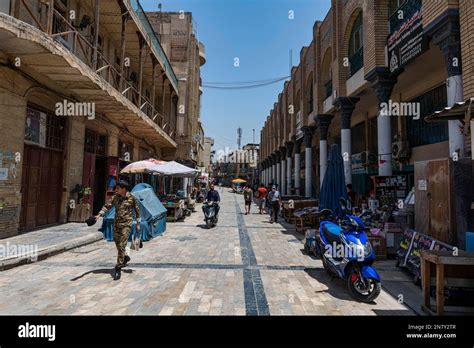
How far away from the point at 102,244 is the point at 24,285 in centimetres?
355

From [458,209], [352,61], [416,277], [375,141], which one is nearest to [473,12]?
[458,209]

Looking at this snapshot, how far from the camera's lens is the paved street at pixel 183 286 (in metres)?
3.93

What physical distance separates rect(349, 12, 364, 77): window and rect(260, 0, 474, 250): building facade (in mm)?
45

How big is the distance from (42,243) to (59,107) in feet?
17.9

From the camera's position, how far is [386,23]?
33.1 ft

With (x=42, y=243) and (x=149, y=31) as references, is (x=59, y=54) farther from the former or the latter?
(x=149, y=31)

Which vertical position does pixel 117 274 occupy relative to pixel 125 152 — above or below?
below

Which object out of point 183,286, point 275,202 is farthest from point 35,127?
point 275,202

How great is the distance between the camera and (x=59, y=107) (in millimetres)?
10188

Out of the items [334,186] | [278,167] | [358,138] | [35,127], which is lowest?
[334,186]

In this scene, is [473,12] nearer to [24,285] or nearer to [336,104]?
[336,104]

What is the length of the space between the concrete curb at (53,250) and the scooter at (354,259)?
21.3ft

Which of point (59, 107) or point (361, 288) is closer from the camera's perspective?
point (361, 288)

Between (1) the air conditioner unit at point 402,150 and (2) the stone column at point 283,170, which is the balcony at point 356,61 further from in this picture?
(2) the stone column at point 283,170
